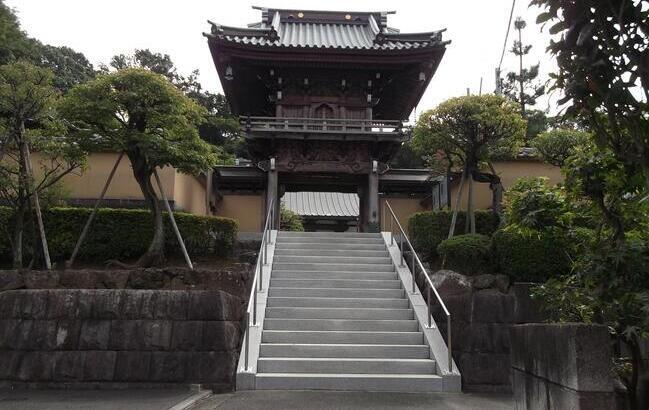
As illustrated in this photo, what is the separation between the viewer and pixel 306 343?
24.0 feet

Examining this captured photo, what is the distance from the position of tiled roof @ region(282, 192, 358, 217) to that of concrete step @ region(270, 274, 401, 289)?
1213 cm

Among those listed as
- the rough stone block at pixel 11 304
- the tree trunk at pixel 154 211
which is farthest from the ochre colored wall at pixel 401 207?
the rough stone block at pixel 11 304

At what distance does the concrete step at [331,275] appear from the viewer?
9.42 meters

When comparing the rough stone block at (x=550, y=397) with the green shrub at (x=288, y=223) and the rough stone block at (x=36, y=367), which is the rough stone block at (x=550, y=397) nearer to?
the rough stone block at (x=36, y=367)

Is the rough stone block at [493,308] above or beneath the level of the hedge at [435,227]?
beneath

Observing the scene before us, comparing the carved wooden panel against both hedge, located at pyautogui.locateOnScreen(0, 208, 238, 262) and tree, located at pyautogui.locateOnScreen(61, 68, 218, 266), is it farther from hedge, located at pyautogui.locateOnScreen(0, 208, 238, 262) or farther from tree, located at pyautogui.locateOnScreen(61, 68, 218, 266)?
tree, located at pyautogui.locateOnScreen(61, 68, 218, 266)

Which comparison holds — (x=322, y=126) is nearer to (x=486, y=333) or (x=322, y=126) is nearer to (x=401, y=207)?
(x=401, y=207)

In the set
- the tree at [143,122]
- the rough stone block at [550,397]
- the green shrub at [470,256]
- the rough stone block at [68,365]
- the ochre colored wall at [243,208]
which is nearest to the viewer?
the rough stone block at [550,397]

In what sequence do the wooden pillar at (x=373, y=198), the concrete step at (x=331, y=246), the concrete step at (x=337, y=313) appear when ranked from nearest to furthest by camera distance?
the concrete step at (x=337, y=313)
the concrete step at (x=331, y=246)
the wooden pillar at (x=373, y=198)

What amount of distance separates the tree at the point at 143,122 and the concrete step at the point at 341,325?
3015mm

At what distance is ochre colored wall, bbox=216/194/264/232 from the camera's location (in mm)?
15953

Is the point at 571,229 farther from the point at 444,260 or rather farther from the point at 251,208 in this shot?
the point at 251,208

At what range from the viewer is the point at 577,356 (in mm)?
3168

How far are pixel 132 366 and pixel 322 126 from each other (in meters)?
8.71
